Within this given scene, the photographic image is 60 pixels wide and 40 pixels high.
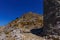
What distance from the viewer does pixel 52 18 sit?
38.7ft

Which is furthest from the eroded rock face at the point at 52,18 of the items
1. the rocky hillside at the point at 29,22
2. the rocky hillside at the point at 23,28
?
the rocky hillside at the point at 29,22

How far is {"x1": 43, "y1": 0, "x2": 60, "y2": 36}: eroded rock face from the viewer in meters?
11.5

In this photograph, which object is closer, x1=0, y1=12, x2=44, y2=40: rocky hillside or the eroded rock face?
the eroded rock face

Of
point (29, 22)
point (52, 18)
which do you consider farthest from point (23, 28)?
point (52, 18)

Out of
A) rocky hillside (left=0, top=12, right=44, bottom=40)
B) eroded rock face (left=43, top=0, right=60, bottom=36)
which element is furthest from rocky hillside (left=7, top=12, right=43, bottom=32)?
eroded rock face (left=43, top=0, right=60, bottom=36)

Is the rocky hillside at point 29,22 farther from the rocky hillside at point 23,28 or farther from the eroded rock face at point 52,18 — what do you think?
the eroded rock face at point 52,18

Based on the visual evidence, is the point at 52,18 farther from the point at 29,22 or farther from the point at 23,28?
the point at 29,22

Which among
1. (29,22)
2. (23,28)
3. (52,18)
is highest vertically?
(29,22)

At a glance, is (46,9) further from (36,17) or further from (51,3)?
(36,17)

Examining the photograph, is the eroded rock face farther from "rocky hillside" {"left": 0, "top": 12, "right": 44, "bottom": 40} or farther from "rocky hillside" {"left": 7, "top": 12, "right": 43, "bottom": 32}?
"rocky hillside" {"left": 7, "top": 12, "right": 43, "bottom": 32}

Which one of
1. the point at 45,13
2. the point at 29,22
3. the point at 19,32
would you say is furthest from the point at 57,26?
the point at 29,22

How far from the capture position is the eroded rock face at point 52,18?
1150 centimetres

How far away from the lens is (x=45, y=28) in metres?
12.3

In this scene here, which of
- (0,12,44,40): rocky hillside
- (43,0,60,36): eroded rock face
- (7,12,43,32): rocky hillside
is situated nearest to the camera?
(43,0,60,36): eroded rock face
